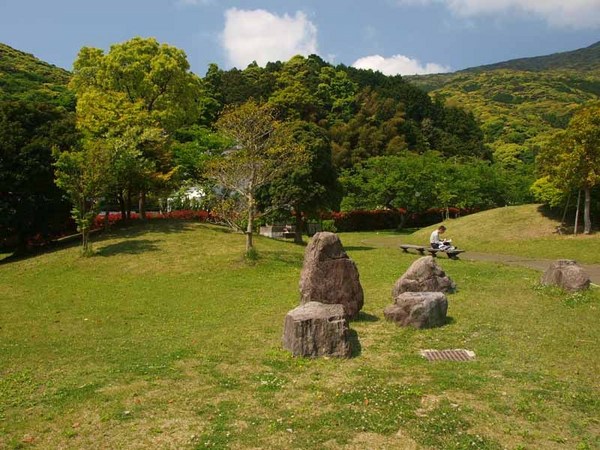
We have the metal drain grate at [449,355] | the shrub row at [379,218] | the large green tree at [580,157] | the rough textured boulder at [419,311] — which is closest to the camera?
the metal drain grate at [449,355]

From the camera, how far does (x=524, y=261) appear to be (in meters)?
24.1

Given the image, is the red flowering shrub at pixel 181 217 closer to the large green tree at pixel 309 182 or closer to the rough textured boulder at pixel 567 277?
the large green tree at pixel 309 182

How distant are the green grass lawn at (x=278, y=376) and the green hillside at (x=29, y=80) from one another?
147 ft

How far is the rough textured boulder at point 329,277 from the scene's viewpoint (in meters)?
11.7

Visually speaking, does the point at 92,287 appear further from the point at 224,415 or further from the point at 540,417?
the point at 540,417

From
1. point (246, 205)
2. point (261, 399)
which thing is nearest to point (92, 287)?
point (246, 205)

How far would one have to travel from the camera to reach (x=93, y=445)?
233 inches

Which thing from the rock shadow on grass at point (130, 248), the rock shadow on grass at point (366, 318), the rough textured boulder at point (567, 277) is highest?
the rough textured boulder at point (567, 277)

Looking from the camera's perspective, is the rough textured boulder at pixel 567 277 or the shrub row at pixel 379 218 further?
the shrub row at pixel 379 218

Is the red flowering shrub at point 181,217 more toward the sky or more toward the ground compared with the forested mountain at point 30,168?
more toward the ground

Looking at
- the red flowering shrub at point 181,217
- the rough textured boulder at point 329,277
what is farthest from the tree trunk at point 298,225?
the rough textured boulder at point 329,277

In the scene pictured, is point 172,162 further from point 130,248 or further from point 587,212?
point 587,212

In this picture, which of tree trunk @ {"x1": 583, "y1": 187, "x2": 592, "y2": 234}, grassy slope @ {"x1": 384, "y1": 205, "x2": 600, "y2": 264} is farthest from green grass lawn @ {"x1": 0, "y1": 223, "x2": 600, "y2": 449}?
tree trunk @ {"x1": 583, "y1": 187, "x2": 592, "y2": 234}

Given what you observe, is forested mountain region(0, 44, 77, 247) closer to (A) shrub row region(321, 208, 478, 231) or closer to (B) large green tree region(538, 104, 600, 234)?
(A) shrub row region(321, 208, 478, 231)
